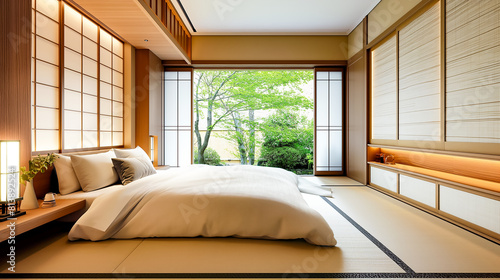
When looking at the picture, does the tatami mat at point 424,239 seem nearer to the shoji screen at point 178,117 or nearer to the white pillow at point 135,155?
the white pillow at point 135,155

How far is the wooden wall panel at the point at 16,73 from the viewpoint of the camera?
2.00 meters

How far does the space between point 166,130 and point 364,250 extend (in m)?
4.63

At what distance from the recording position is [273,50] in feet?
17.7

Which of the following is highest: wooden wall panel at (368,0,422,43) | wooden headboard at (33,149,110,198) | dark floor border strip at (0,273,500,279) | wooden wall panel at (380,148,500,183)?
wooden wall panel at (368,0,422,43)

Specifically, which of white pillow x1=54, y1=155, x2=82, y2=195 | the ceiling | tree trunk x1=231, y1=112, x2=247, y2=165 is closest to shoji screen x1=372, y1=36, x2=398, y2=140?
the ceiling

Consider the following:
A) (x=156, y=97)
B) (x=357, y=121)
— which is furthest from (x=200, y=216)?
(x=357, y=121)

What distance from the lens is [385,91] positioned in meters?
4.12

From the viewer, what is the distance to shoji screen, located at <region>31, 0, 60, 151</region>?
8.34 feet

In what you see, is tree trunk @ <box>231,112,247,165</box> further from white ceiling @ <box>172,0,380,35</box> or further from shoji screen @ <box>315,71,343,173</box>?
white ceiling @ <box>172,0,380,35</box>

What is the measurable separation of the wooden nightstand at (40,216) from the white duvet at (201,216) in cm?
19

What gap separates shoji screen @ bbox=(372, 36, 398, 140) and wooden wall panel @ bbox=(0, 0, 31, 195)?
4.29 metres

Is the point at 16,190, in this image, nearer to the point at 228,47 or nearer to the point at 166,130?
the point at 166,130

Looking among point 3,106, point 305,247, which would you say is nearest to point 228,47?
point 3,106

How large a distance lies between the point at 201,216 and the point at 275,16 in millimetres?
3905
